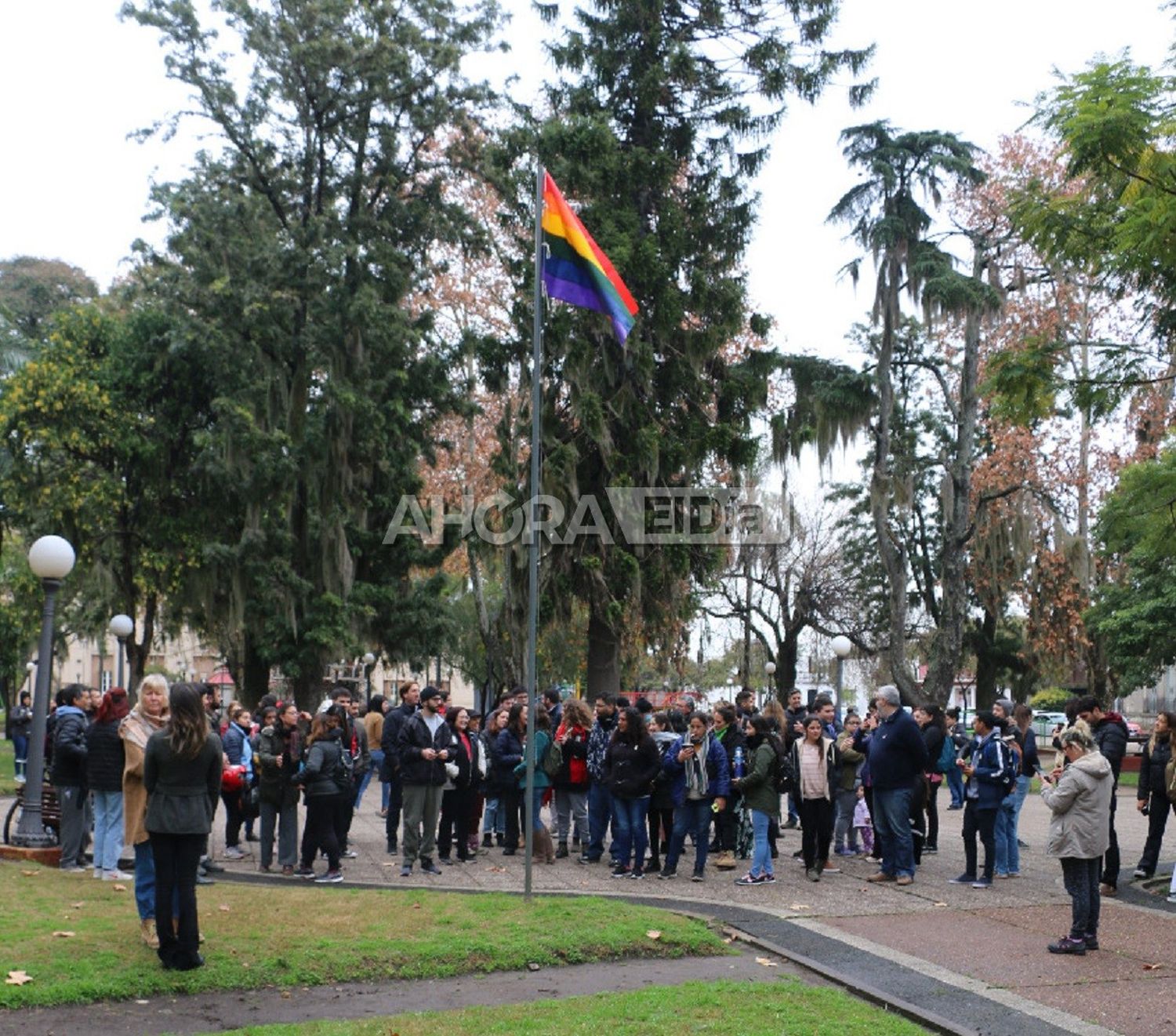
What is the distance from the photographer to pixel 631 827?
13242 millimetres

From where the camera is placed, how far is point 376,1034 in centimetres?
684

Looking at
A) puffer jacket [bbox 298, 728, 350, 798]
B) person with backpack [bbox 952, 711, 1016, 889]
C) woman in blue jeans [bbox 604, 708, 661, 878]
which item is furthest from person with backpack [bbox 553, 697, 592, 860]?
person with backpack [bbox 952, 711, 1016, 889]

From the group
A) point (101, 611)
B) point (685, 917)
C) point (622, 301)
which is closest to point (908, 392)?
point (101, 611)

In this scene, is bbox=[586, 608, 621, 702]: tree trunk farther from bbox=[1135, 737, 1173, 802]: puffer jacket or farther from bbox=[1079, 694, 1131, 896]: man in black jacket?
bbox=[1135, 737, 1173, 802]: puffer jacket

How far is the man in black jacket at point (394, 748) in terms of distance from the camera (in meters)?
13.4

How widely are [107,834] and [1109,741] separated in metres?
9.65

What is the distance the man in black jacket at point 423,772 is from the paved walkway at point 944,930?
0.29 meters

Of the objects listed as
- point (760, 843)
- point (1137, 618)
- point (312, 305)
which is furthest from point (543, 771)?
point (1137, 618)

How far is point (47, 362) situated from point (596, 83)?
1290 centimetres

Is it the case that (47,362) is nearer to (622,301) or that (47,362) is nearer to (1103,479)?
(622,301)

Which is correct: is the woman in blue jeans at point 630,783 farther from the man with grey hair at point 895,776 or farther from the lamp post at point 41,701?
the lamp post at point 41,701

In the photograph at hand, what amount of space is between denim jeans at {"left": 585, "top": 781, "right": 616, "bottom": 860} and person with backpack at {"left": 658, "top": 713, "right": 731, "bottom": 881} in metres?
0.98

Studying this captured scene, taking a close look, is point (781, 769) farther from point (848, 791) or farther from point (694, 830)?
point (848, 791)

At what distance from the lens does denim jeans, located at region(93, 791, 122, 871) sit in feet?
37.7
